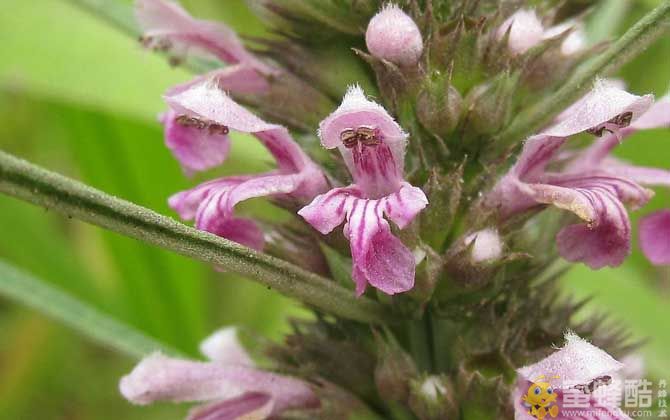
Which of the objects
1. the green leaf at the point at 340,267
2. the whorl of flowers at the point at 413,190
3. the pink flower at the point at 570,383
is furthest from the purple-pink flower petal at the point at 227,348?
the pink flower at the point at 570,383

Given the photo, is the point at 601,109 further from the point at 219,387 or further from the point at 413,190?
the point at 219,387

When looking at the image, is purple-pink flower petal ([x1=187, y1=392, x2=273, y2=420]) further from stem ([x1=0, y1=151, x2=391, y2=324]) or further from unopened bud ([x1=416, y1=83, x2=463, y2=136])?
unopened bud ([x1=416, y1=83, x2=463, y2=136])

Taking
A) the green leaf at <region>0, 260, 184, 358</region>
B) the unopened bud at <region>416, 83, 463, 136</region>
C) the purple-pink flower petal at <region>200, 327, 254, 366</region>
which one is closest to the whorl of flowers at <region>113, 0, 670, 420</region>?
the unopened bud at <region>416, 83, 463, 136</region>

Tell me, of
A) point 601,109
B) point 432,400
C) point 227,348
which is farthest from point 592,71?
point 227,348

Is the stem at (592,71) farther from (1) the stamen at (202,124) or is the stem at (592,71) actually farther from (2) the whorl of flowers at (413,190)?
(1) the stamen at (202,124)

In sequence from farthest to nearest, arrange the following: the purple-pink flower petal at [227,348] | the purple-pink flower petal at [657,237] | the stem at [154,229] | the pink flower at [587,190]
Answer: the purple-pink flower petal at [227,348] < the purple-pink flower petal at [657,237] < the pink flower at [587,190] < the stem at [154,229]
